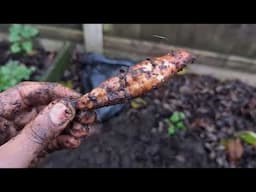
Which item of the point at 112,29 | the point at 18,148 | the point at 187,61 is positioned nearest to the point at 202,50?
the point at 112,29

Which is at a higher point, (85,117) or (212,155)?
(85,117)

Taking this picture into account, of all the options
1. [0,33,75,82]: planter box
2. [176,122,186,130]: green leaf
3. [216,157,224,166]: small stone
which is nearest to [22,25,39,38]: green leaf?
[0,33,75,82]: planter box

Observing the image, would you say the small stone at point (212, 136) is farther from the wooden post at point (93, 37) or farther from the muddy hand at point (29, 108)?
the muddy hand at point (29, 108)

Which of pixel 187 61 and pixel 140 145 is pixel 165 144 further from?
pixel 187 61

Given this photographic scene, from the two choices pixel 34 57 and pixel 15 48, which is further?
pixel 34 57

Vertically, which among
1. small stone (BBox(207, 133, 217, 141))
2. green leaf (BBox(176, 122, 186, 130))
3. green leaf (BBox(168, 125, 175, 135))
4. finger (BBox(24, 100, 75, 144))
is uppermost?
finger (BBox(24, 100, 75, 144))

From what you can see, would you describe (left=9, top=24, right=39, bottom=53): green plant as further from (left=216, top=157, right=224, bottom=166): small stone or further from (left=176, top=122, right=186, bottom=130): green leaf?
(left=216, top=157, right=224, bottom=166): small stone

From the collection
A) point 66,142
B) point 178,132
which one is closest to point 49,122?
point 66,142

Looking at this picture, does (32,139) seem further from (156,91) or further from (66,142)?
(156,91)

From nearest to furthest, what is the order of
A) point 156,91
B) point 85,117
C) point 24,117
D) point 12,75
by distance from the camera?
point 85,117
point 24,117
point 12,75
point 156,91
